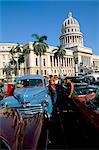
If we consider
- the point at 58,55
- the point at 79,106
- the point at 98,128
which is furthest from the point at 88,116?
the point at 58,55

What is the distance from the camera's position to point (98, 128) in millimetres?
5562

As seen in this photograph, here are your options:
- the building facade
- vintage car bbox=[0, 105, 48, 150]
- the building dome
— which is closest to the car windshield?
vintage car bbox=[0, 105, 48, 150]

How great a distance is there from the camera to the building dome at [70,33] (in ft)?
418

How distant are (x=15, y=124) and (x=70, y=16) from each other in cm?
13116

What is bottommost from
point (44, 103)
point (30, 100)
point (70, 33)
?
point (44, 103)

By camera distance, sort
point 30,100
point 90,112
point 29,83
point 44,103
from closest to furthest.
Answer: point 90,112
point 44,103
point 30,100
point 29,83

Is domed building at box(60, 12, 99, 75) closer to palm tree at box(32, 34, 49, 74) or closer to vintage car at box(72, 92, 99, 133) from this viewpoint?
palm tree at box(32, 34, 49, 74)

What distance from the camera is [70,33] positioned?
12725 centimetres

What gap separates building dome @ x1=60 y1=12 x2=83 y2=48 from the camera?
127500 millimetres

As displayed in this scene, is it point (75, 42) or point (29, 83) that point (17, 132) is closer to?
point (29, 83)

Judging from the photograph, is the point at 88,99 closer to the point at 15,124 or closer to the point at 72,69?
the point at 15,124

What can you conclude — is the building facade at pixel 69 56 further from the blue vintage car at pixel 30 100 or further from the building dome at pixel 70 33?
the blue vintage car at pixel 30 100

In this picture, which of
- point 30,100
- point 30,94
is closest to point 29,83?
point 30,94

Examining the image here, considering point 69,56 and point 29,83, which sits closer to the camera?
point 29,83
